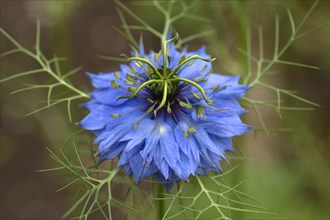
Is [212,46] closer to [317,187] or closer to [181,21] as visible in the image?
[181,21]

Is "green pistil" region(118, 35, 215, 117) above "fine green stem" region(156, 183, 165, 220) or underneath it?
above

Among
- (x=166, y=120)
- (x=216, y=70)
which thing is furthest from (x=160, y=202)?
(x=216, y=70)

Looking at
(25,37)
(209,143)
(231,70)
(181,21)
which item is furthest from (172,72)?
(25,37)

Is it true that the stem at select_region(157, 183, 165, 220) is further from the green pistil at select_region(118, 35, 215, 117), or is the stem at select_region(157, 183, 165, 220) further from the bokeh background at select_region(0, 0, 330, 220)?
the bokeh background at select_region(0, 0, 330, 220)

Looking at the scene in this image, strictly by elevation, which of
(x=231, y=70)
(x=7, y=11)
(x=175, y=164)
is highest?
(x=7, y=11)

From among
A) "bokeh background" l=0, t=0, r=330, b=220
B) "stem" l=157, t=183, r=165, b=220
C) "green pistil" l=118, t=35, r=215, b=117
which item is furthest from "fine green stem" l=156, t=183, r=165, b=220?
"bokeh background" l=0, t=0, r=330, b=220

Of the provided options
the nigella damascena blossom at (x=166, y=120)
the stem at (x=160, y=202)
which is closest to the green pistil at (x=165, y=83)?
the nigella damascena blossom at (x=166, y=120)

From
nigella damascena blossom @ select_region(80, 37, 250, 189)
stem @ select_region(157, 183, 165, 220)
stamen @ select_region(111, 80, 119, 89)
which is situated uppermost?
stamen @ select_region(111, 80, 119, 89)
